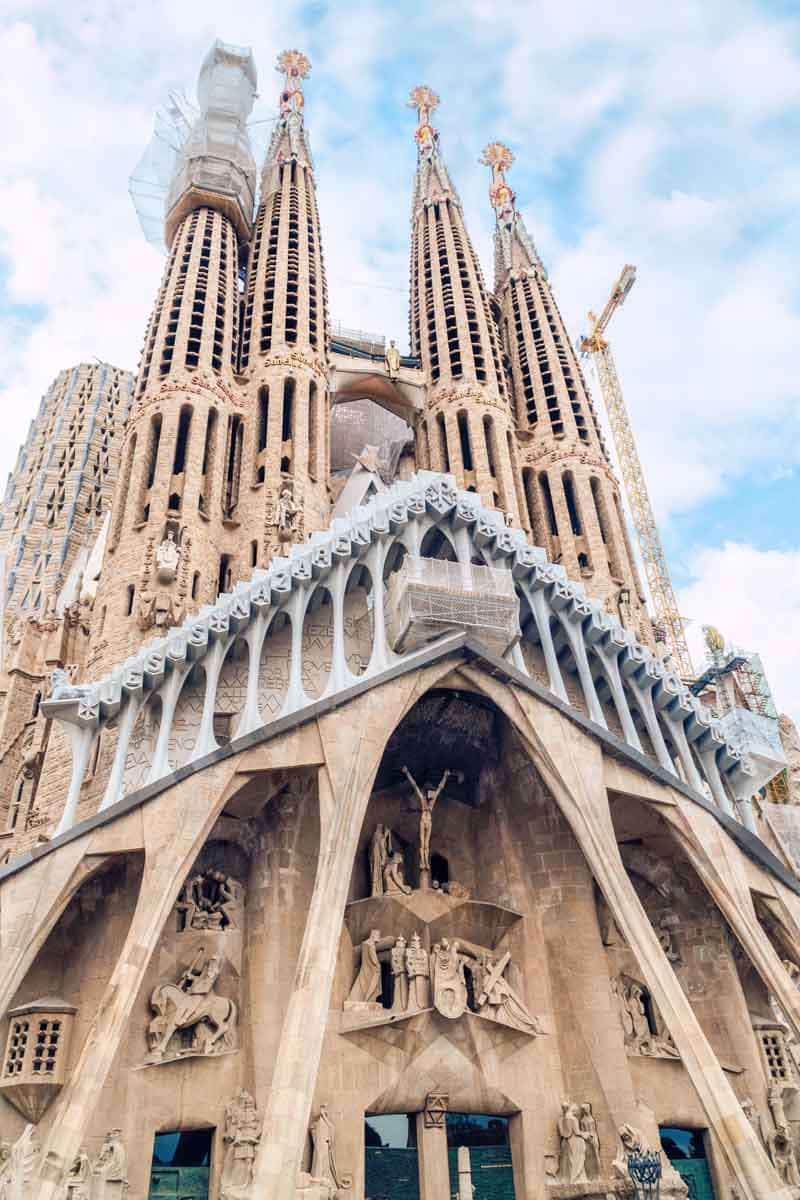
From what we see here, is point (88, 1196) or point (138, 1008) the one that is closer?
point (88, 1196)

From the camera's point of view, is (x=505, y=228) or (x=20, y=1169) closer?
(x=20, y=1169)

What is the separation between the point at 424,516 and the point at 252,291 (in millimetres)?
13425

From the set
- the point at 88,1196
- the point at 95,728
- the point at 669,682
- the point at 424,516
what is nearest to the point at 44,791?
the point at 95,728

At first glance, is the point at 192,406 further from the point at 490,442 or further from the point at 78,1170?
the point at 78,1170

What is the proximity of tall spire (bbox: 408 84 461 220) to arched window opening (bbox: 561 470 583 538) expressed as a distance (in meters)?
15.5

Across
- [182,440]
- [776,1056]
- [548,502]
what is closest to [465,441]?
[548,502]

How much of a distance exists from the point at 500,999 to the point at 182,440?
46.2ft

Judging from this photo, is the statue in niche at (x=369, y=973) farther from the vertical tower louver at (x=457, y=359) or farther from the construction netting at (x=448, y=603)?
the vertical tower louver at (x=457, y=359)

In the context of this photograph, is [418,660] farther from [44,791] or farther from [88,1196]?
[88,1196]

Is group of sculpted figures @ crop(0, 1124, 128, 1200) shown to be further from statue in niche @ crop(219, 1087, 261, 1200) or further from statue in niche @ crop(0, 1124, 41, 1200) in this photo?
statue in niche @ crop(219, 1087, 261, 1200)

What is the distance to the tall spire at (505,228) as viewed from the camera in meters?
A: 34.5

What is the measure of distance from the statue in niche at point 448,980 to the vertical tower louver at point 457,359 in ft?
39.4

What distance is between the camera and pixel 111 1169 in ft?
40.4

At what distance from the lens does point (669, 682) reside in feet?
59.6
